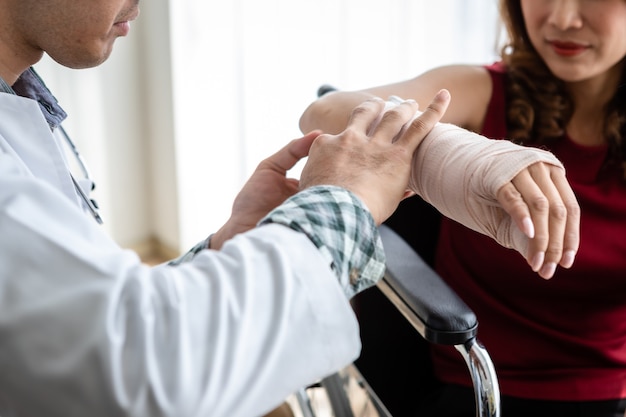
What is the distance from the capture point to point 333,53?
7.63 ft

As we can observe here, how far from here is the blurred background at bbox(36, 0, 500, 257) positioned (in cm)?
226

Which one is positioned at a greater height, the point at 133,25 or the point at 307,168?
the point at 307,168

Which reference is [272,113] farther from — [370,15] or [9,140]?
[9,140]

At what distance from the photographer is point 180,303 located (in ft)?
2.05

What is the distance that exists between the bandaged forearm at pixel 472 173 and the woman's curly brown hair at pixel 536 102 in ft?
1.52

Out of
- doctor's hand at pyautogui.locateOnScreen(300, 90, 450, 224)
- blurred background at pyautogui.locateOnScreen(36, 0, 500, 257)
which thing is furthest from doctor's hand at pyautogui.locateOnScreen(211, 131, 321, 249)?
blurred background at pyautogui.locateOnScreen(36, 0, 500, 257)

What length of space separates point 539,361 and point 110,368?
94 centimetres

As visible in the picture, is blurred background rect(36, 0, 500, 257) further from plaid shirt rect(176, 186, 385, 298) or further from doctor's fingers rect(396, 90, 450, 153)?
plaid shirt rect(176, 186, 385, 298)

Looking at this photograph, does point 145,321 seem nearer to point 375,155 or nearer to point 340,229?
point 340,229

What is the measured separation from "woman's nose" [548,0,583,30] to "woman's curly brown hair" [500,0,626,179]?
6.1 inches

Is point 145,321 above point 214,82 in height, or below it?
above

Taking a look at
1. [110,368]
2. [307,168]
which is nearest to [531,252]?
[307,168]

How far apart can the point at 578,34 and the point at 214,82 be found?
1526 mm

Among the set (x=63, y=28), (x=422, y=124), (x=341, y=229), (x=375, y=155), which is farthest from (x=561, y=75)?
(x=63, y=28)
